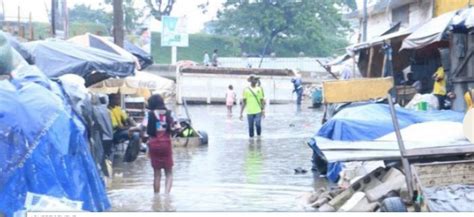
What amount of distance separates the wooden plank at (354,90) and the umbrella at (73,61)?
3.61 meters

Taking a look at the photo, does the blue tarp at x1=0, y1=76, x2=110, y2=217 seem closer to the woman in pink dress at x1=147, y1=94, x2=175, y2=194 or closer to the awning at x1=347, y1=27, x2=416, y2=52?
the woman in pink dress at x1=147, y1=94, x2=175, y2=194

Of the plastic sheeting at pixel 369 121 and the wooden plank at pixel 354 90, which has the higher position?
the wooden plank at pixel 354 90

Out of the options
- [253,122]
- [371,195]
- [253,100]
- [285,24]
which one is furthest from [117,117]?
[285,24]

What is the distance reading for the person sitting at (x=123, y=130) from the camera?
14.3 meters

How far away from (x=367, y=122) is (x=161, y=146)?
2768mm

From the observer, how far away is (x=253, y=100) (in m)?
19.3

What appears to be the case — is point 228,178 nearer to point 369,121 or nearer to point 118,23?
point 369,121

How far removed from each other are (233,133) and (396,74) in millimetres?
4655

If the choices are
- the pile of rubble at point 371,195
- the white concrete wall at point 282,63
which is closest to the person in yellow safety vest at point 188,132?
the pile of rubble at point 371,195

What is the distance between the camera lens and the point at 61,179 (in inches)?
295

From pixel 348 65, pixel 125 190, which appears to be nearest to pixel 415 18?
pixel 348 65

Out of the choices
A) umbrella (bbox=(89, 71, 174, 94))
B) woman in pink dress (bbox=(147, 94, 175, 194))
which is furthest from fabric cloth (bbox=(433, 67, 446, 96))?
umbrella (bbox=(89, 71, 174, 94))

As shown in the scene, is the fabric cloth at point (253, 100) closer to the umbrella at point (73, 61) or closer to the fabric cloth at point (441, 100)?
the umbrella at point (73, 61)

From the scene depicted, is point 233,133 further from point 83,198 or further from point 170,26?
point 170,26
